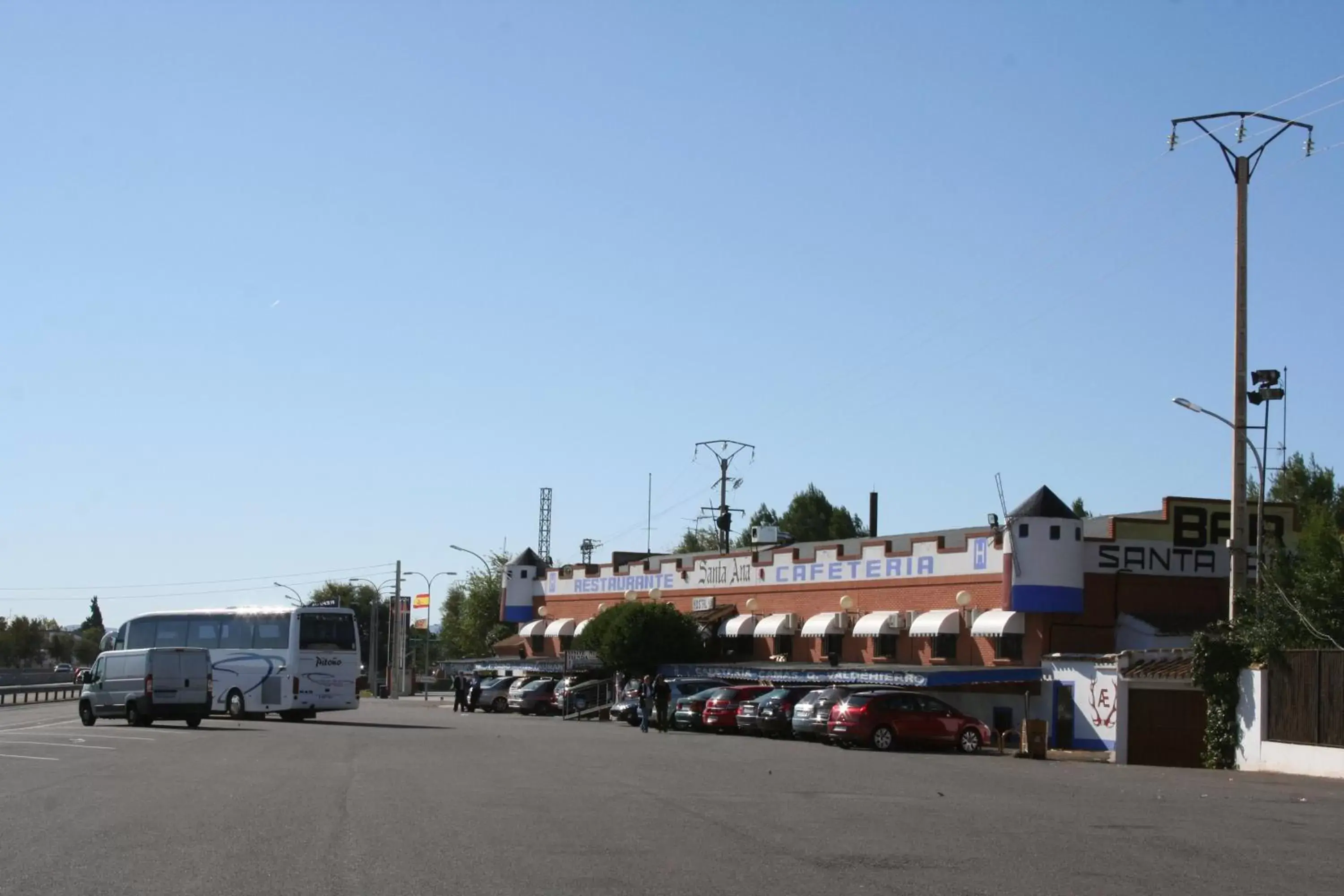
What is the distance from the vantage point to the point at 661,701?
44.9 metres

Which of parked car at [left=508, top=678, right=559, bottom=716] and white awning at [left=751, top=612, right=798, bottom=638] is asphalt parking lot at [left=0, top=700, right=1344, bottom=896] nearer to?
parked car at [left=508, top=678, right=559, bottom=716]

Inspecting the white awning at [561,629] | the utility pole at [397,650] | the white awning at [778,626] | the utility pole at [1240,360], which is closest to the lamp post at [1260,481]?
the utility pole at [1240,360]

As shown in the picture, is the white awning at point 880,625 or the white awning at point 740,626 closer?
the white awning at point 880,625

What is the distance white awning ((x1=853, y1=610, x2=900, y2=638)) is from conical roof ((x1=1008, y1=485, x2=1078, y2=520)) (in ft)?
24.4

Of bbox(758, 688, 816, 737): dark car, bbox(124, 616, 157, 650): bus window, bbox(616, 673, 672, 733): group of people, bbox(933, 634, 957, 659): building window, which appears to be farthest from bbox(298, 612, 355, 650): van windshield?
bbox(933, 634, 957, 659): building window

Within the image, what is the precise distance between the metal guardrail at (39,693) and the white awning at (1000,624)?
39315mm

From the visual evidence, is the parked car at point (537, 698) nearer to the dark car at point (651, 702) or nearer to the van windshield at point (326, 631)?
the dark car at point (651, 702)

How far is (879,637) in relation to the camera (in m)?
53.6

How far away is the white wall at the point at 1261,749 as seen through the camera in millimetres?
28062

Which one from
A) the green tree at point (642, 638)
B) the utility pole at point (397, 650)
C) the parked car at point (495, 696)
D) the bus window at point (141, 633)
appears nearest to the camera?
the bus window at point (141, 633)

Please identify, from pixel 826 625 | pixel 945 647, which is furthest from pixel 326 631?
pixel 945 647

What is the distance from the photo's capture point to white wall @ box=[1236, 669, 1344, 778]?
2806 centimetres

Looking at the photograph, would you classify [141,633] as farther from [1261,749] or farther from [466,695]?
[1261,749]

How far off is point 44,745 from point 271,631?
15713 millimetres
